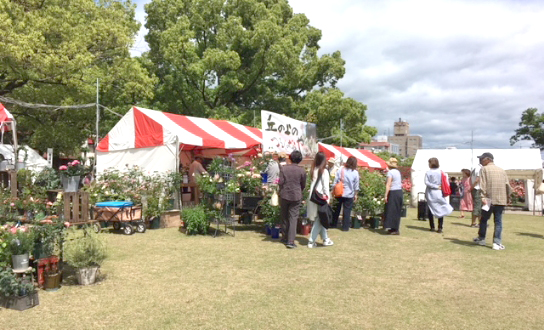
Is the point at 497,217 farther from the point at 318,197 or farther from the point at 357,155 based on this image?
the point at 357,155

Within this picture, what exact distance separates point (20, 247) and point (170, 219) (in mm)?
5197

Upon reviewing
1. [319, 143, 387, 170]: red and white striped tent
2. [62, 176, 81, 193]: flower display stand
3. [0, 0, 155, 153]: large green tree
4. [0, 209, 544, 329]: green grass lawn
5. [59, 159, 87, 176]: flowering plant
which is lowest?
[0, 209, 544, 329]: green grass lawn

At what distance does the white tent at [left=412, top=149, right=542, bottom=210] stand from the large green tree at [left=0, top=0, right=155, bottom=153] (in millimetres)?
13182

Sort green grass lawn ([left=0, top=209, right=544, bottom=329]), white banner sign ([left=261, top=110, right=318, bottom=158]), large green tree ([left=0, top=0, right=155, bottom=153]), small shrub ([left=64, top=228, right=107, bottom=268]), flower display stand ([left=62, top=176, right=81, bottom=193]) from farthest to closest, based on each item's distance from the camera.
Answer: large green tree ([left=0, top=0, right=155, bottom=153])
white banner sign ([left=261, top=110, right=318, bottom=158])
flower display stand ([left=62, top=176, right=81, bottom=193])
small shrub ([left=64, top=228, right=107, bottom=268])
green grass lawn ([left=0, top=209, right=544, bottom=329])

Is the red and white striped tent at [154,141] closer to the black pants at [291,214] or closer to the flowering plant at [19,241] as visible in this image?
the black pants at [291,214]

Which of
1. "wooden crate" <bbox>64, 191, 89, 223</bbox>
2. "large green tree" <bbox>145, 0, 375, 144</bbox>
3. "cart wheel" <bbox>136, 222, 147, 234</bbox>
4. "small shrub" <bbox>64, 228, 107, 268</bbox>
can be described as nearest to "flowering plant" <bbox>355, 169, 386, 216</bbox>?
"cart wheel" <bbox>136, 222, 147, 234</bbox>

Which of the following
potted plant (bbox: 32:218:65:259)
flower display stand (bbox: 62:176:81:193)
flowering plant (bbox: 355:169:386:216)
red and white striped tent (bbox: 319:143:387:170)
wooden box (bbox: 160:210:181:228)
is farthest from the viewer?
red and white striped tent (bbox: 319:143:387:170)

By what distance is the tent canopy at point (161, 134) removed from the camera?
34.2 feet

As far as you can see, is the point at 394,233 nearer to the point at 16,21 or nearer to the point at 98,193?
the point at 98,193

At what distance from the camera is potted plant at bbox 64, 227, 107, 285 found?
4.38m

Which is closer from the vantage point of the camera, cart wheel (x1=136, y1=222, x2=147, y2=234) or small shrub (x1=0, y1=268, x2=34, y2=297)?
small shrub (x1=0, y1=268, x2=34, y2=297)

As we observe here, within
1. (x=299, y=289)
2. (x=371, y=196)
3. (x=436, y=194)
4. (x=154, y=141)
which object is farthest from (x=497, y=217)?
(x=154, y=141)

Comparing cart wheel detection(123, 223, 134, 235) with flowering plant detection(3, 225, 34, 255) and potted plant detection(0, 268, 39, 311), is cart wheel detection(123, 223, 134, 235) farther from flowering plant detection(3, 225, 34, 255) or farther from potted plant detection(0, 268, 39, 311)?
potted plant detection(0, 268, 39, 311)

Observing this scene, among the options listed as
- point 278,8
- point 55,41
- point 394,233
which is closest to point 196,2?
point 278,8
